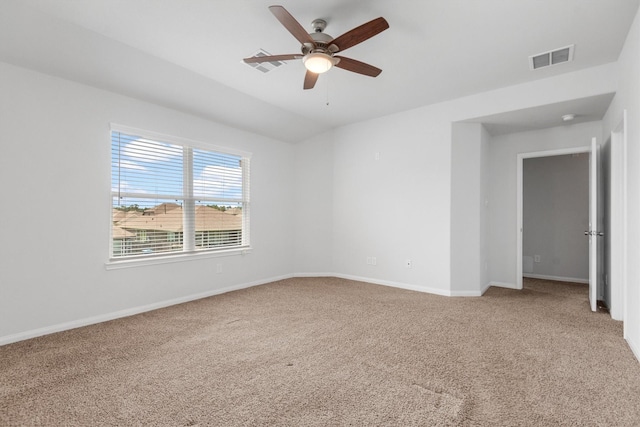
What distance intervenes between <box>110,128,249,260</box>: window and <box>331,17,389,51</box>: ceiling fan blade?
8.87ft

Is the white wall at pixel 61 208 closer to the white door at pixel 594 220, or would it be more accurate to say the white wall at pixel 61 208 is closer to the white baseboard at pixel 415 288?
the white baseboard at pixel 415 288

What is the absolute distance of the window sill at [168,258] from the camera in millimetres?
3539

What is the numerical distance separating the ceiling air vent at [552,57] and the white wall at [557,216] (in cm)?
296

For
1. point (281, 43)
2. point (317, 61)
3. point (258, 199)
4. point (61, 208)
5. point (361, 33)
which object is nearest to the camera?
point (361, 33)

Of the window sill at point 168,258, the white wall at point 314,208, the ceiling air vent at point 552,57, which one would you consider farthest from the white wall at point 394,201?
the window sill at point 168,258

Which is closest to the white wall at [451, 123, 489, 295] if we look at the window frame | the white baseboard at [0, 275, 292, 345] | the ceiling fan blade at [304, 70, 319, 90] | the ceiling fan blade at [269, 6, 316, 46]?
the ceiling fan blade at [304, 70, 319, 90]

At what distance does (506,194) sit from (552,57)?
7.71 ft

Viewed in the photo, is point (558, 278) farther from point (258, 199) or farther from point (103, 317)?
point (103, 317)

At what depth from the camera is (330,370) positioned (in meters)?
2.32

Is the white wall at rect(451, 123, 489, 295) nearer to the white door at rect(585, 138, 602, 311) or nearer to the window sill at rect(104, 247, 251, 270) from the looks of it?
the white door at rect(585, 138, 602, 311)

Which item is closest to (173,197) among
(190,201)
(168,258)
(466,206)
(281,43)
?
(190,201)

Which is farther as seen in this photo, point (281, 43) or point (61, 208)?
point (61, 208)

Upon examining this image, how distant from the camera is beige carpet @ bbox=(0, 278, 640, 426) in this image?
1808mm

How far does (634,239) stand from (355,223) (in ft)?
11.7
